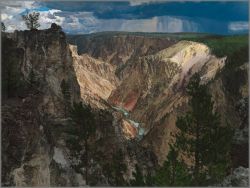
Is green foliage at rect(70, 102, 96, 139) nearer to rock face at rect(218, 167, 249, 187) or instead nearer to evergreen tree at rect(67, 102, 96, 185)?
evergreen tree at rect(67, 102, 96, 185)

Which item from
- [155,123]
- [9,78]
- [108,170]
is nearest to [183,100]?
[155,123]

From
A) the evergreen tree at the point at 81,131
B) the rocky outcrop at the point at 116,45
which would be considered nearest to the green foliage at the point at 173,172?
the evergreen tree at the point at 81,131

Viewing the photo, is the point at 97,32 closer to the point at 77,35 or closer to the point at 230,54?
the point at 77,35

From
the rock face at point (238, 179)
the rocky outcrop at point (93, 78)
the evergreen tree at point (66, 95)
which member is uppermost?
the rocky outcrop at point (93, 78)

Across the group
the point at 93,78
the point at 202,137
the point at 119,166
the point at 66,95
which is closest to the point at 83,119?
the point at 66,95

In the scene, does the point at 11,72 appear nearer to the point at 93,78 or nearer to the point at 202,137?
the point at 93,78

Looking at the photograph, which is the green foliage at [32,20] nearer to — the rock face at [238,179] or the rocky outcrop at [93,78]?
the rocky outcrop at [93,78]
